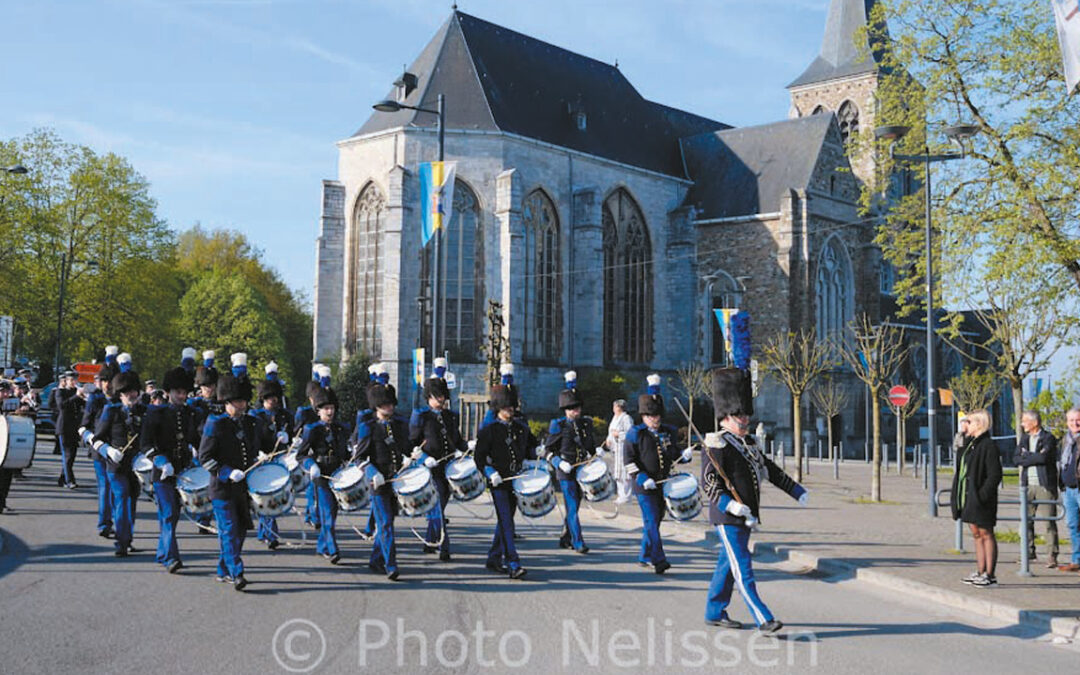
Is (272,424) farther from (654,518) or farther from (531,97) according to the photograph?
(531,97)

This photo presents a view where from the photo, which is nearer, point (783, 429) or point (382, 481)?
point (382, 481)

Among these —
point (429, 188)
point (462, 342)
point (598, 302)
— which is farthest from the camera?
point (598, 302)

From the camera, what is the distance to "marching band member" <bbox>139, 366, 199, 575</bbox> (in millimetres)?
9984

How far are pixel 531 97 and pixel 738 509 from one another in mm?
39157

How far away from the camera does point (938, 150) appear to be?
A: 790 inches

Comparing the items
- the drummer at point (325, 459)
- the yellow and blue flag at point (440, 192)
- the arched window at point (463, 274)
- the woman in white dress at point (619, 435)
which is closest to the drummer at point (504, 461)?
the drummer at point (325, 459)

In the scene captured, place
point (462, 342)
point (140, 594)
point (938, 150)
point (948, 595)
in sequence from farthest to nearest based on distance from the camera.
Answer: point (462, 342)
point (938, 150)
point (948, 595)
point (140, 594)

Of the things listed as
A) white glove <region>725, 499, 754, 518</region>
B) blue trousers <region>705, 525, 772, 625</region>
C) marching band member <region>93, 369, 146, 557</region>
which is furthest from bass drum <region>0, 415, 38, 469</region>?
white glove <region>725, 499, 754, 518</region>

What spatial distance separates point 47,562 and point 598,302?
116ft

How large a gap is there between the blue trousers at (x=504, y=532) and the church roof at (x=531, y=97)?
31.6 m

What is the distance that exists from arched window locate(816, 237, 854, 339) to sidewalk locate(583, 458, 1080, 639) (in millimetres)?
29854

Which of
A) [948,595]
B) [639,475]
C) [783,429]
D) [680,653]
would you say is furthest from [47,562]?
[783,429]

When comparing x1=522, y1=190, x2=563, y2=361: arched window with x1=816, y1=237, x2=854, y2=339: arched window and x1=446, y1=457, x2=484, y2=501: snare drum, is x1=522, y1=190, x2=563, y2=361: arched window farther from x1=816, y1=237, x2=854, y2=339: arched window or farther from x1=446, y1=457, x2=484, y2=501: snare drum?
x1=446, y1=457, x2=484, y2=501: snare drum

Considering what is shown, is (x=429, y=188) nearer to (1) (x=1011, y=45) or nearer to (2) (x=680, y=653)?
(1) (x=1011, y=45)
